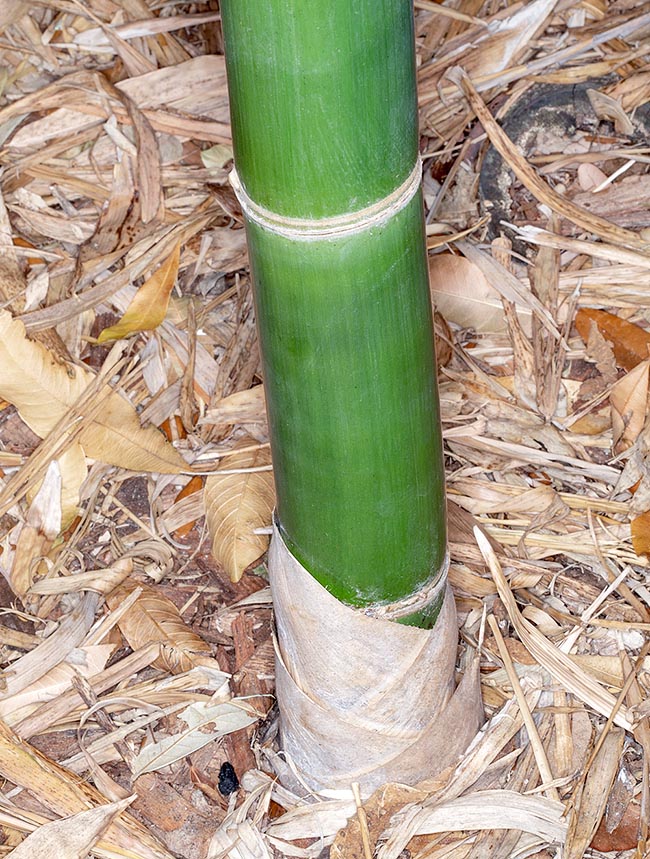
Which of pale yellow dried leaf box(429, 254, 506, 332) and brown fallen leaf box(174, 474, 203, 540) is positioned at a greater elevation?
pale yellow dried leaf box(429, 254, 506, 332)

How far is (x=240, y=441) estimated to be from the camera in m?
1.42

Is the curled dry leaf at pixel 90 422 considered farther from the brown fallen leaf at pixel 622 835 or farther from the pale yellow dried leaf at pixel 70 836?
the brown fallen leaf at pixel 622 835

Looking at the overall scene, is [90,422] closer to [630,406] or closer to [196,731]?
[196,731]

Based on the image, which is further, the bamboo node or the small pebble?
the small pebble

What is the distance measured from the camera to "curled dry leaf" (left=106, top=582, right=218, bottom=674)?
1.24 metres

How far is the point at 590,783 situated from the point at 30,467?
731mm

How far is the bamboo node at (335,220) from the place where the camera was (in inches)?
30.0

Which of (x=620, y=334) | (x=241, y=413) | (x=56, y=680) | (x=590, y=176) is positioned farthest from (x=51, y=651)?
(x=590, y=176)

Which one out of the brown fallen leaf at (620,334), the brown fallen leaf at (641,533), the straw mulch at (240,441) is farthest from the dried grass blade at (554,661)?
the brown fallen leaf at (620,334)

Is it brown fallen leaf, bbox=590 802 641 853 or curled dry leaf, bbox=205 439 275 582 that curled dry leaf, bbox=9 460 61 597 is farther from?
brown fallen leaf, bbox=590 802 641 853

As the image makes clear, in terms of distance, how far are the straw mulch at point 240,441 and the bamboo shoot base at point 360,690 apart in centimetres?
4

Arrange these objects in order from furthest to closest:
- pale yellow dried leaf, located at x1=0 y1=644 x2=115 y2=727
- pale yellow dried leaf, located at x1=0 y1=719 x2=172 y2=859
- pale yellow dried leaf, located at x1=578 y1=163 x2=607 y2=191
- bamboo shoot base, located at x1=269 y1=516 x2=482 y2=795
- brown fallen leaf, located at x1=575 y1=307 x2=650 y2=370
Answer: pale yellow dried leaf, located at x1=578 y1=163 x2=607 y2=191 → brown fallen leaf, located at x1=575 y1=307 x2=650 y2=370 → pale yellow dried leaf, located at x1=0 y1=644 x2=115 y2=727 → pale yellow dried leaf, located at x1=0 y1=719 x2=172 y2=859 → bamboo shoot base, located at x1=269 y1=516 x2=482 y2=795

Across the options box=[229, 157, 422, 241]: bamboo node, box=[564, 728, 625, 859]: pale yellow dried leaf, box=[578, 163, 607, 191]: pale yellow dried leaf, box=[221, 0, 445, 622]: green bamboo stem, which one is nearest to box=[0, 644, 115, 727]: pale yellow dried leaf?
box=[221, 0, 445, 622]: green bamboo stem

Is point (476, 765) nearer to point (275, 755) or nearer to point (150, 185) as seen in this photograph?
point (275, 755)
